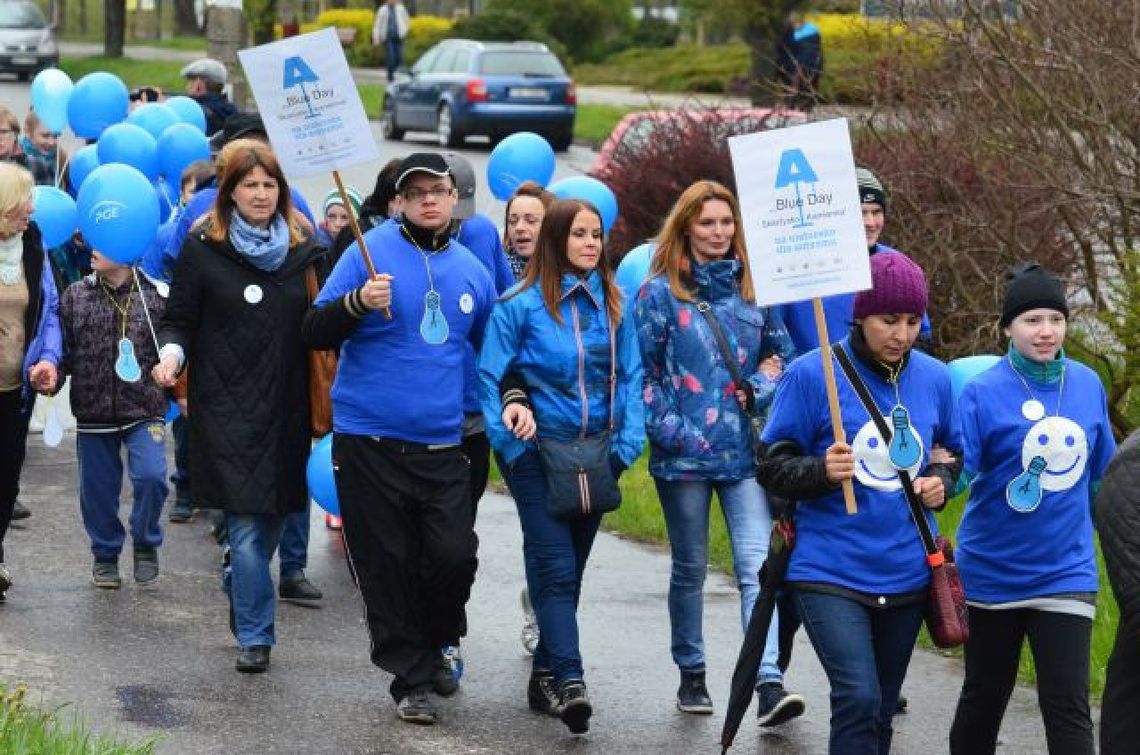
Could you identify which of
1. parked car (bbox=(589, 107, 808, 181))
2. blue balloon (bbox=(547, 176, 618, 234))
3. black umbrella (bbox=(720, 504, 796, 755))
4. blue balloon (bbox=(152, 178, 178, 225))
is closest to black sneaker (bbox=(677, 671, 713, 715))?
black umbrella (bbox=(720, 504, 796, 755))

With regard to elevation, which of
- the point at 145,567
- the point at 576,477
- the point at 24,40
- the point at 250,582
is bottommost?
the point at 145,567

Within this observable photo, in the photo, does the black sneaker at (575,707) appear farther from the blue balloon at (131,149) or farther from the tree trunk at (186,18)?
the tree trunk at (186,18)

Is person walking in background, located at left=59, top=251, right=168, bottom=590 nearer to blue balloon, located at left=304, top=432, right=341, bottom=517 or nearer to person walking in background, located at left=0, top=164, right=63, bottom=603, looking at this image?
person walking in background, located at left=0, top=164, right=63, bottom=603

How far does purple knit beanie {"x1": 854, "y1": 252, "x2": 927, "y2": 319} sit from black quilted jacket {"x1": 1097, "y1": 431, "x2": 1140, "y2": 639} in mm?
1167

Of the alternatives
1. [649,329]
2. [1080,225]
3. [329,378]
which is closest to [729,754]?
[649,329]

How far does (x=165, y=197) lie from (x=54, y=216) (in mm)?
1603

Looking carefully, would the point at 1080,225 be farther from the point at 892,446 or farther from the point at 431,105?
the point at 431,105

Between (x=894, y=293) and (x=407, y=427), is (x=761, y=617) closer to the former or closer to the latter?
(x=894, y=293)

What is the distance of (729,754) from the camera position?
282 inches

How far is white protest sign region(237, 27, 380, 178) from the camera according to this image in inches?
300

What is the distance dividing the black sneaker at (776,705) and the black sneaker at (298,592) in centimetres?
235

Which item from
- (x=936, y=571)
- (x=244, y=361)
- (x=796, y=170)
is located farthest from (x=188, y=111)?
(x=936, y=571)

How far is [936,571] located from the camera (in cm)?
612

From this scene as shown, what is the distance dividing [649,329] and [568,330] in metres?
0.33
